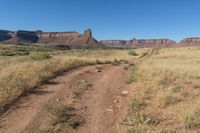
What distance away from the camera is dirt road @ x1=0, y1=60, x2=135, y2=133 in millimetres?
6953

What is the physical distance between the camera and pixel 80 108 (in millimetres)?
8703

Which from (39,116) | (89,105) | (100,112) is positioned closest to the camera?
(39,116)

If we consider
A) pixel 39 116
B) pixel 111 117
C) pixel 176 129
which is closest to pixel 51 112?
pixel 39 116

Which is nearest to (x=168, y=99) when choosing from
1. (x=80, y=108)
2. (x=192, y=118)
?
(x=192, y=118)

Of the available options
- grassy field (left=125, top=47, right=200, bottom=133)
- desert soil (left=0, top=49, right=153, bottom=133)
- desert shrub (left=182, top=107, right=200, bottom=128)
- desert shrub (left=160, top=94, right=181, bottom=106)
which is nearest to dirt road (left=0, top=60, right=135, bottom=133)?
desert soil (left=0, top=49, right=153, bottom=133)

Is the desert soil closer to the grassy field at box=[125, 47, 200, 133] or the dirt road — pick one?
the dirt road

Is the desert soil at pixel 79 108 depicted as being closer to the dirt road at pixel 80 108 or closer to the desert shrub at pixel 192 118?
the dirt road at pixel 80 108

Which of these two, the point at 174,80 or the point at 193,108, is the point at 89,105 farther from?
the point at 174,80

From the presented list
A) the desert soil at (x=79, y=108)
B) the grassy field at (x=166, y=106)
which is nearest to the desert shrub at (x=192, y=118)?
the grassy field at (x=166, y=106)

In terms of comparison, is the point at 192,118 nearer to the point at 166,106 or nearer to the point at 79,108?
the point at 166,106

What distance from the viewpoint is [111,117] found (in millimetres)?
7887

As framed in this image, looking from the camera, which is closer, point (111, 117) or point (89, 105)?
point (111, 117)

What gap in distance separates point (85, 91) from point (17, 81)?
10.2 feet

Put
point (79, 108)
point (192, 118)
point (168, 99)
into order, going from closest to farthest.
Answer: point (192, 118) < point (79, 108) < point (168, 99)
